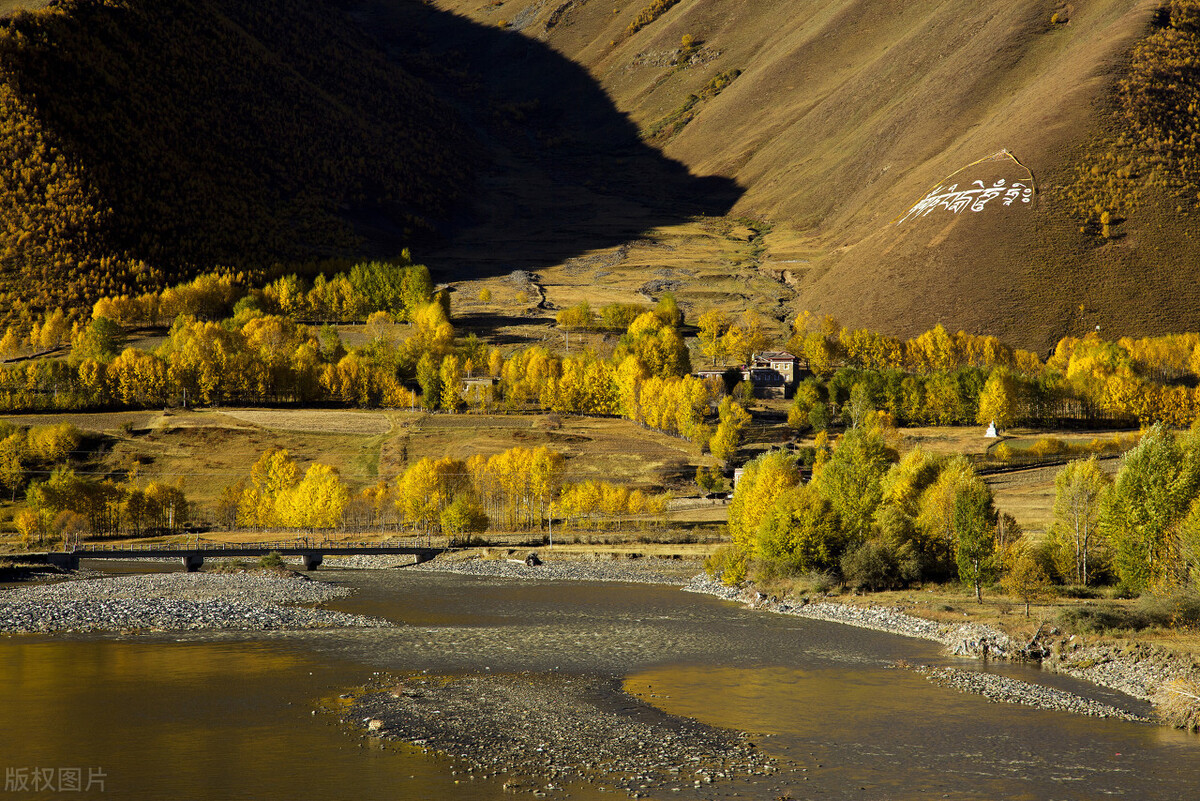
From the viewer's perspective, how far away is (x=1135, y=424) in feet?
436

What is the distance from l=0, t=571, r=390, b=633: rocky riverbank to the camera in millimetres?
57344

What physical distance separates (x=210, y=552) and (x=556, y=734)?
6599 cm

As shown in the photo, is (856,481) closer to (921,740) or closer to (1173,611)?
(1173,611)

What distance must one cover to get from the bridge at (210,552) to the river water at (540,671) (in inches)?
1534

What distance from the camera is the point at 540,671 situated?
44.5 m

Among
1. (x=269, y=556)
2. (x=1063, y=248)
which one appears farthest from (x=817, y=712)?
(x=1063, y=248)

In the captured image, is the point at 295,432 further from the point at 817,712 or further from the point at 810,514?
the point at 817,712

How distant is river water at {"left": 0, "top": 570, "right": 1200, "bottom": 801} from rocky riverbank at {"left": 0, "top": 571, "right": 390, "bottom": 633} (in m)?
4.17

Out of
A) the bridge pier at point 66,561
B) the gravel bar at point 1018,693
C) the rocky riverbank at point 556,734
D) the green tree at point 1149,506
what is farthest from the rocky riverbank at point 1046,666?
the bridge pier at point 66,561

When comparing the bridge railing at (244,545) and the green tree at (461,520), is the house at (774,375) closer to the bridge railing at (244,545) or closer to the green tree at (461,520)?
the green tree at (461,520)

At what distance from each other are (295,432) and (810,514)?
89443mm

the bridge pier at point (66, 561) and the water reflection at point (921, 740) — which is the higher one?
the water reflection at point (921, 740)

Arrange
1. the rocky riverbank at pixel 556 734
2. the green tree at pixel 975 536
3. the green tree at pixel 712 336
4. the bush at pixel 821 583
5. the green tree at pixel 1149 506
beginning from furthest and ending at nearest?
the green tree at pixel 712 336 → the bush at pixel 821 583 → the green tree at pixel 975 536 → the green tree at pixel 1149 506 → the rocky riverbank at pixel 556 734

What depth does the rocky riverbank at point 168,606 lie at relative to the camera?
188ft
